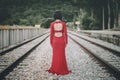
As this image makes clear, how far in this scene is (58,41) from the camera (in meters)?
8.45

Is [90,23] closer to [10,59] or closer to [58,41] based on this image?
[10,59]

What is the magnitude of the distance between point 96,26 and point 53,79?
61.8 m

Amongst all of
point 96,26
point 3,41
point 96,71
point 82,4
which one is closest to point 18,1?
point 82,4

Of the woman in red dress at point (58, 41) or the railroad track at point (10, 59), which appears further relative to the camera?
the railroad track at point (10, 59)

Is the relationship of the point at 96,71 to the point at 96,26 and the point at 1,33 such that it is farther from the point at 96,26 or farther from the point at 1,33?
the point at 96,26

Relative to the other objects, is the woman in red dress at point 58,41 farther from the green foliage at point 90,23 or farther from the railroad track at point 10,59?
the green foliage at point 90,23

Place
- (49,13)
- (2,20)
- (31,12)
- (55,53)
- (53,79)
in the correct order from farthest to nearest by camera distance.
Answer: (49,13) → (31,12) → (2,20) → (55,53) → (53,79)

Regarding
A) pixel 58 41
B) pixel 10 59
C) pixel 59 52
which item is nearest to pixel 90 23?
pixel 10 59

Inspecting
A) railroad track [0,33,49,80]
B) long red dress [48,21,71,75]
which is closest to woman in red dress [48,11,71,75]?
long red dress [48,21,71,75]

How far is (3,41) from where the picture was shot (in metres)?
18.8

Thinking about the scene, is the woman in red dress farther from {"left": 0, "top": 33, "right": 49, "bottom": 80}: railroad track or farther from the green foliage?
the green foliage

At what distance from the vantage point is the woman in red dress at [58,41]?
8289 millimetres

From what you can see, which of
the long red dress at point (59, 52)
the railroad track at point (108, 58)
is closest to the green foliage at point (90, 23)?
the railroad track at point (108, 58)

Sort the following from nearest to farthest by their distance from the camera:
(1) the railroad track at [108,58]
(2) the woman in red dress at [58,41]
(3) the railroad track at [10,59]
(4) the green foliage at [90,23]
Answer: (2) the woman in red dress at [58,41]
(3) the railroad track at [10,59]
(1) the railroad track at [108,58]
(4) the green foliage at [90,23]
